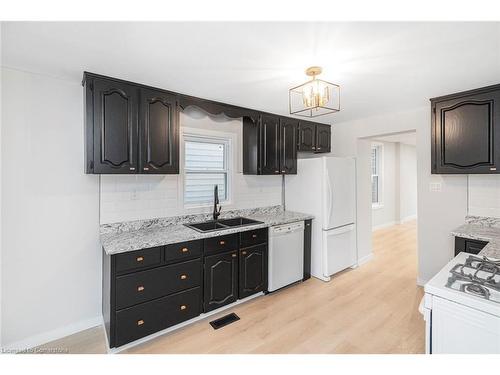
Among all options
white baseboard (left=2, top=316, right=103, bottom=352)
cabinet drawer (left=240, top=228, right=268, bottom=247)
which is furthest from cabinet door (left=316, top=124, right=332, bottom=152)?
white baseboard (left=2, top=316, right=103, bottom=352)

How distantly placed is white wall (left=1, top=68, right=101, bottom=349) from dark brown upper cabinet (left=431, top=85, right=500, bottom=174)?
3.82 metres

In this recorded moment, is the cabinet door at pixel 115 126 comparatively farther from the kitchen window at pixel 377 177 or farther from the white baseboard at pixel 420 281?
the kitchen window at pixel 377 177

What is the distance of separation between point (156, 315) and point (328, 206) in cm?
244

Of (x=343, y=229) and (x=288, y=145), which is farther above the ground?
(x=288, y=145)

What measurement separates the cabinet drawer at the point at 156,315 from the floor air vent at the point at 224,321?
193 mm

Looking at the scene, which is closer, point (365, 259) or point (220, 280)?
point (220, 280)

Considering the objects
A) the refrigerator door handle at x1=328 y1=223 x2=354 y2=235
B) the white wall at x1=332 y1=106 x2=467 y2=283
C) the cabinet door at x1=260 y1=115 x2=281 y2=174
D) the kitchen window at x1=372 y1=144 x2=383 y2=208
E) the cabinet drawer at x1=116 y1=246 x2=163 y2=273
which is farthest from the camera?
the kitchen window at x1=372 y1=144 x2=383 y2=208

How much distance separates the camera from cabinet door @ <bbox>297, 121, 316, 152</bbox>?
3.86 m

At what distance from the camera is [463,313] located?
1.19 m

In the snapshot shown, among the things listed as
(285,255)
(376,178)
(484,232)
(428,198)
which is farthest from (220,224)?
(376,178)

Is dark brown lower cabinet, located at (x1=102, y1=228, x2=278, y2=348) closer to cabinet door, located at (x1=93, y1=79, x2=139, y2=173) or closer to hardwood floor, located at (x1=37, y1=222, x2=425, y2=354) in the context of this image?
hardwood floor, located at (x1=37, y1=222, x2=425, y2=354)

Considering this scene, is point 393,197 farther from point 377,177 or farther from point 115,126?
point 115,126

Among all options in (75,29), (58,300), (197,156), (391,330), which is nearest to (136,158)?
(197,156)

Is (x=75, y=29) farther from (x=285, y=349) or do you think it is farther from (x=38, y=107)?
(x=285, y=349)
